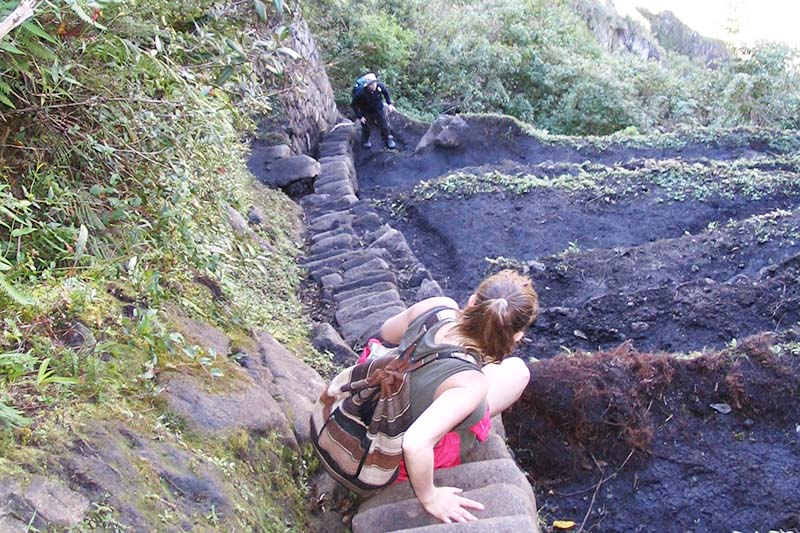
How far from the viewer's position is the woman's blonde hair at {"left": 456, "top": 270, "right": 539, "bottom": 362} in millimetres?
2604

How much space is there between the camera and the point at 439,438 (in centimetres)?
243

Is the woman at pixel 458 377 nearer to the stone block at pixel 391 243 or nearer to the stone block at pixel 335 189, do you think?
the stone block at pixel 391 243

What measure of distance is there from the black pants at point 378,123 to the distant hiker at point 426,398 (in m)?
9.05

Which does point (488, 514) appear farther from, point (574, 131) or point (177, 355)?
point (574, 131)

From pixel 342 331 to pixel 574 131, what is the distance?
33.6 feet

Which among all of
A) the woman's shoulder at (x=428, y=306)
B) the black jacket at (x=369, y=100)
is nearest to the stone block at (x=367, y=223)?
the black jacket at (x=369, y=100)

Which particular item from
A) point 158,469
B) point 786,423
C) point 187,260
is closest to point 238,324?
point 187,260

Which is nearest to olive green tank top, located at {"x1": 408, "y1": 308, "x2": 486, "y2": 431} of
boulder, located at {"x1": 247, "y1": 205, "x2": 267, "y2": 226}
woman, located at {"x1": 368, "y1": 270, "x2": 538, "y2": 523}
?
woman, located at {"x1": 368, "y1": 270, "x2": 538, "y2": 523}

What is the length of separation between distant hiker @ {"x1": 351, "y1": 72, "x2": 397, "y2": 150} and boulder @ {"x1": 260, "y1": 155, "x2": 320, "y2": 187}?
8.33 ft

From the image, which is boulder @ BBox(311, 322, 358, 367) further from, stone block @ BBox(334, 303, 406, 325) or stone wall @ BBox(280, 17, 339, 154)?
stone wall @ BBox(280, 17, 339, 154)

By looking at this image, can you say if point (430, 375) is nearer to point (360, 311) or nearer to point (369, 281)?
point (360, 311)

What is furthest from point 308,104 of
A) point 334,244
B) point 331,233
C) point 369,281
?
point 369,281

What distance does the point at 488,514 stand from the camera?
2451 mm

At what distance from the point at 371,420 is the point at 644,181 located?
6.74 metres
